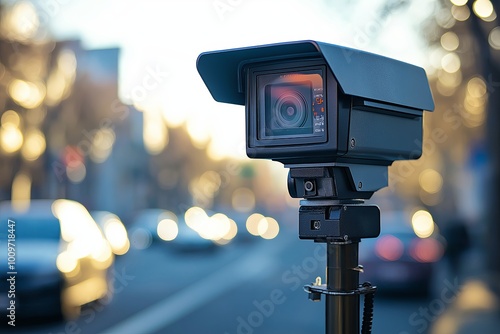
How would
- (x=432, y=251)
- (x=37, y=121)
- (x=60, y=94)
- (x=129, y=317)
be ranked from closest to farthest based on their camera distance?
(x=129, y=317) → (x=432, y=251) → (x=37, y=121) → (x=60, y=94)

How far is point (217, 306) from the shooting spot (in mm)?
13234

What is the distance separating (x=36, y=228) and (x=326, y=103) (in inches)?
318

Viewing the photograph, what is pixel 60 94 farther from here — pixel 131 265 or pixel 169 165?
pixel 169 165

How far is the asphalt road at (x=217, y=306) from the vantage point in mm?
10219

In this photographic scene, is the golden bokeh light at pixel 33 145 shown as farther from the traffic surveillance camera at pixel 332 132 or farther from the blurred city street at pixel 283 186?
the traffic surveillance camera at pixel 332 132

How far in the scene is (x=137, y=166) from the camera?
53.7 m

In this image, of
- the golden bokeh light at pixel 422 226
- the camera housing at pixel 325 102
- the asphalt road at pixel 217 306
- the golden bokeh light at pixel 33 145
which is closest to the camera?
the camera housing at pixel 325 102

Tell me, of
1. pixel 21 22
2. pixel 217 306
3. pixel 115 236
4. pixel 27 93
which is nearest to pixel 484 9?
pixel 217 306

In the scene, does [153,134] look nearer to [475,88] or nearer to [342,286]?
[475,88]

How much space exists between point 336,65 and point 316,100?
16cm

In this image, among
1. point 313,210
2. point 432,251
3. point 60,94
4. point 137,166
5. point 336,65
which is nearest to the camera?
point 336,65

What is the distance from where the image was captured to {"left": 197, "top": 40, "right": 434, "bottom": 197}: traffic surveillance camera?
2.58m

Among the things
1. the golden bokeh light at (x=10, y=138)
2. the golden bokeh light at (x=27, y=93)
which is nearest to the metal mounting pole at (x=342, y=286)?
the golden bokeh light at (x=27, y=93)

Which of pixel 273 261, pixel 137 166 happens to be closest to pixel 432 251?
pixel 273 261
